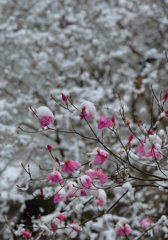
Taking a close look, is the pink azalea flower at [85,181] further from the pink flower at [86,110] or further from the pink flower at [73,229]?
the pink flower at [73,229]

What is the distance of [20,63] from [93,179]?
447 cm

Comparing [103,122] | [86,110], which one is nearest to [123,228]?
[103,122]

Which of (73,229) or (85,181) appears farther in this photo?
(73,229)

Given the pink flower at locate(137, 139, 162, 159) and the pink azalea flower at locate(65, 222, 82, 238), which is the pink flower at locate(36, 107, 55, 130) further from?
the pink azalea flower at locate(65, 222, 82, 238)

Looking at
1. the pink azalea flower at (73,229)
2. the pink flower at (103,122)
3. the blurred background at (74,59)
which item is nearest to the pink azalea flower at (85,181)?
the pink flower at (103,122)

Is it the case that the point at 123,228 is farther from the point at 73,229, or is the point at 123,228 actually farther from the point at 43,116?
the point at 43,116

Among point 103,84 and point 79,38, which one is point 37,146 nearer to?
point 103,84

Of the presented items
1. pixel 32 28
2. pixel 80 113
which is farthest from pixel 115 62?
pixel 80 113

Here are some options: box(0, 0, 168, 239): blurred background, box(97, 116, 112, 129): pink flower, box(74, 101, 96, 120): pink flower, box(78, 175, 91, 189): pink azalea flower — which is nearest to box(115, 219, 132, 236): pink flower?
box(78, 175, 91, 189): pink azalea flower

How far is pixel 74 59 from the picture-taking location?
16.6ft

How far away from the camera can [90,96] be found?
437cm

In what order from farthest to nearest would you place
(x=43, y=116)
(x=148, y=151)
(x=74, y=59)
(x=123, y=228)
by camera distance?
(x=74, y=59), (x=123, y=228), (x=148, y=151), (x=43, y=116)

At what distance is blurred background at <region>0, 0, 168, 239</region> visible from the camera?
15.3 ft

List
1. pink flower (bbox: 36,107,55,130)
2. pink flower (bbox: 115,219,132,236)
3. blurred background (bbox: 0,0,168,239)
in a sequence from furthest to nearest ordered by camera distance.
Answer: blurred background (bbox: 0,0,168,239), pink flower (bbox: 115,219,132,236), pink flower (bbox: 36,107,55,130)
